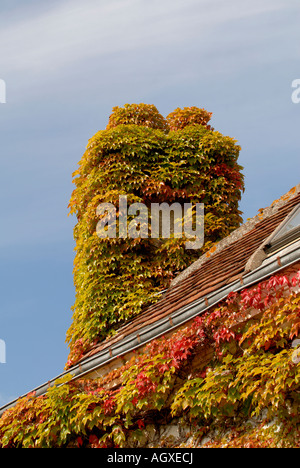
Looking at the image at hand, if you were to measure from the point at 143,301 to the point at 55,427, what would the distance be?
299cm

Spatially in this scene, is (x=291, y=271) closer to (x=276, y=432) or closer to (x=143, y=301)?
(x=276, y=432)

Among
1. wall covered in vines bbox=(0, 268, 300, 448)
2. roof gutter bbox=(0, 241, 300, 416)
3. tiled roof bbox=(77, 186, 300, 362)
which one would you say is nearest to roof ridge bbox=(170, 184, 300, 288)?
tiled roof bbox=(77, 186, 300, 362)

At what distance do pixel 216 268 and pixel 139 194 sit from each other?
2.97m

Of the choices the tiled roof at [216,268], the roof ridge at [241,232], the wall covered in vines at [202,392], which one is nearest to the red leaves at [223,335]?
the wall covered in vines at [202,392]

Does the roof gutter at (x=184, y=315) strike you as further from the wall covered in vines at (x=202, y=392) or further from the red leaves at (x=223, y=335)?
the red leaves at (x=223, y=335)

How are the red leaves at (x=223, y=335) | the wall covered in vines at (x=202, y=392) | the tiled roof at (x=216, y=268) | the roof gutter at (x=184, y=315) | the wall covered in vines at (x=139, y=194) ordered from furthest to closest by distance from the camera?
the wall covered in vines at (x=139, y=194) → the tiled roof at (x=216, y=268) → the red leaves at (x=223, y=335) → the roof gutter at (x=184, y=315) → the wall covered in vines at (x=202, y=392)

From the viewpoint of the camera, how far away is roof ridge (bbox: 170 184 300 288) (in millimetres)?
10406

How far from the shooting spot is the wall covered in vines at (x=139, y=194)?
10359mm

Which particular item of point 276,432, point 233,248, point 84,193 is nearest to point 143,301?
point 233,248

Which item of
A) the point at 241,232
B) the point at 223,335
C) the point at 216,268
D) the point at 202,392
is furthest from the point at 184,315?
the point at 241,232

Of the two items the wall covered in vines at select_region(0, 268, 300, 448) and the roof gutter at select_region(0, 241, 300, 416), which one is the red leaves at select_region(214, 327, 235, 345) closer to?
the wall covered in vines at select_region(0, 268, 300, 448)

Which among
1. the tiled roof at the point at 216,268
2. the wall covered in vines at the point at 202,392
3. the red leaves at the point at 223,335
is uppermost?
the tiled roof at the point at 216,268

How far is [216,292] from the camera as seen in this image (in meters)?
6.85
